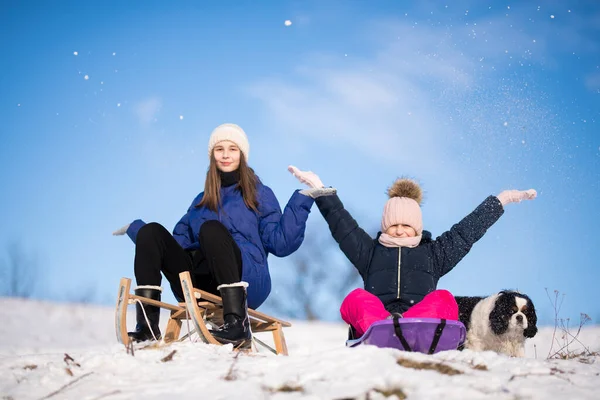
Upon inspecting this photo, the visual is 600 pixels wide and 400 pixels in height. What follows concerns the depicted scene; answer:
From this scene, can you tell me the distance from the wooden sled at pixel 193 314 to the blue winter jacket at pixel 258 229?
20 centimetres

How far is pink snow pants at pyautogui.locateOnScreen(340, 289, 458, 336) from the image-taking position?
10.9 feet

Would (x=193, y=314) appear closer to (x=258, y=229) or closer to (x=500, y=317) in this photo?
(x=258, y=229)

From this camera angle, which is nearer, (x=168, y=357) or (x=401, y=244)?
(x=168, y=357)

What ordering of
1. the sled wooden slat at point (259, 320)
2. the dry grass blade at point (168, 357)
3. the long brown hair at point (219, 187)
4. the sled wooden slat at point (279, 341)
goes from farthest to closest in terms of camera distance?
the sled wooden slat at point (279, 341) → the long brown hair at point (219, 187) → the sled wooden slat at point (259, 320) → the dry grass blade at point (168, 357)

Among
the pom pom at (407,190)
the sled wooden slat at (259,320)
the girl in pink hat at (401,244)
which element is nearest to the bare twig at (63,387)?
the sled wooden slat at (259,320)

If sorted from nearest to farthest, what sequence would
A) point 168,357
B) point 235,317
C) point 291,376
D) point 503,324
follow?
point 291,376 → point 168,357 → point 235,317 → point 503,324

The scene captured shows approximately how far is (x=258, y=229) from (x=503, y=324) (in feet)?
6.03

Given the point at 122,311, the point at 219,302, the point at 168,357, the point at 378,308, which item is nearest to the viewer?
the point at 168,357

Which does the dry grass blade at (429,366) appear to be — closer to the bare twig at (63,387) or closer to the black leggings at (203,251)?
the bare twig at (63,387)

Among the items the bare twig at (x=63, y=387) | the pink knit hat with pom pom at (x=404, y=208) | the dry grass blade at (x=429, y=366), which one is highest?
the pink knit hat with pom pom at (x=404, y=208)

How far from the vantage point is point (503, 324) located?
4348mm

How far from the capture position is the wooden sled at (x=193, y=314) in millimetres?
3143

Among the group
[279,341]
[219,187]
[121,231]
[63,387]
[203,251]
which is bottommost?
[279,341]

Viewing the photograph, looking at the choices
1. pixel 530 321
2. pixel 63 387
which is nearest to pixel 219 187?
pixel 63 387
